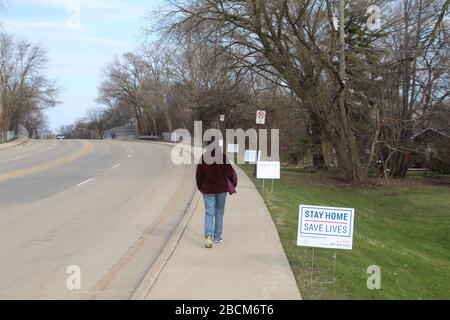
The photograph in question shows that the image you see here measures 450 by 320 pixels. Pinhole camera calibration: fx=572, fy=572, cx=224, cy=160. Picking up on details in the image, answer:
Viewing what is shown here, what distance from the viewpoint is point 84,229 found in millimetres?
11547

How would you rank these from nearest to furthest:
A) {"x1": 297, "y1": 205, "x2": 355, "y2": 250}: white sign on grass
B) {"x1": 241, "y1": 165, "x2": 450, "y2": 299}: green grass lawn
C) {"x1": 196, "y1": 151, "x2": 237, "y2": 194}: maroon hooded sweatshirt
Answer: {"x1": 297, "y1": 205, "x2": 355, "y2": 250}: white sign on grass, {"x1": 241, "y1": 165, "x2": 450, "y2": 299}: green grass lawn, {"x1": 196, "y1": 151, "x2": 237, "y2": 194}: maroon hooded sweatshirt

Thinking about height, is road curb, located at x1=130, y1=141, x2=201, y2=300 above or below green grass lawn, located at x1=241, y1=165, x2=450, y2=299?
above

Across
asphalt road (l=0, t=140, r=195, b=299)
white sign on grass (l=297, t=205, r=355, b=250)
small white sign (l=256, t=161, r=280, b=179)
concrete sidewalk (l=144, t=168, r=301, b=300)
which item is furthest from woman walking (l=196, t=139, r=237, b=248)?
small white sign (l=256, t=161, r=280, b=179)

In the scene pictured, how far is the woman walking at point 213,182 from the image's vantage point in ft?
30.5

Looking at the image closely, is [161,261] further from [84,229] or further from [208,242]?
[84,229]

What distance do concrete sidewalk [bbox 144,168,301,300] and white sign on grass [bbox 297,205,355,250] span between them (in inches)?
23.3

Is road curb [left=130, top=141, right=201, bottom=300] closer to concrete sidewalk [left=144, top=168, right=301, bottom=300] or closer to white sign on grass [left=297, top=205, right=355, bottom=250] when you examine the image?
concrete sidewalk [left=144, top=168, right=301, bottom=300]

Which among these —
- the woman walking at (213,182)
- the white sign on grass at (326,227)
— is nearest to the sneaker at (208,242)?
the woman walking at (213,182)

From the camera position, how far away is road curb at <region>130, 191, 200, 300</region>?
6.79 meters

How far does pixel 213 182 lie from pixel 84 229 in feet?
11.9

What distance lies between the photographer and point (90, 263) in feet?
28.0

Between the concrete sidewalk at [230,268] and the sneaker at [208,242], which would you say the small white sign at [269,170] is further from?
the sneaker at [208,242]

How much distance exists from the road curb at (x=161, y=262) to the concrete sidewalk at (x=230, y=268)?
0.15 feet

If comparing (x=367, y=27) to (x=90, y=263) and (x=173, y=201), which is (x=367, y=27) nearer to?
(x=173, y=201)
